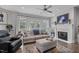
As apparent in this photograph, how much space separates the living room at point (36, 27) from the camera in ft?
6.12

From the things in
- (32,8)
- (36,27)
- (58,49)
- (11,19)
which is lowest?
(58,49)

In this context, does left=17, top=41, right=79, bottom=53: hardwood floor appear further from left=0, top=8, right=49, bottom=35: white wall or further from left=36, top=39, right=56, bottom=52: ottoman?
left=0, top=8, right=49, bottom=35: white wall

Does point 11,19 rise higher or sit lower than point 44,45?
higher

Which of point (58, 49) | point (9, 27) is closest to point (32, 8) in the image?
point (9, 27)

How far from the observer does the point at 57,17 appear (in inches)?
86.2

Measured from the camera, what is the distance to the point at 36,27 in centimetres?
208

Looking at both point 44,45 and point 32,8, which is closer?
point 32,8

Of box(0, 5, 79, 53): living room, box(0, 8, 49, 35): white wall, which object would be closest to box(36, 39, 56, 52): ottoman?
box(0, 5, 79, 53): living room

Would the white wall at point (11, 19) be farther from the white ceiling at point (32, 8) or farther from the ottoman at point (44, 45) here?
the ottoman at point (44, 45)

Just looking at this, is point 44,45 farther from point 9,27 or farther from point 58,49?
point 9,27

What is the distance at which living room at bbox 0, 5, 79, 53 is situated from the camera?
1865 millimetres
